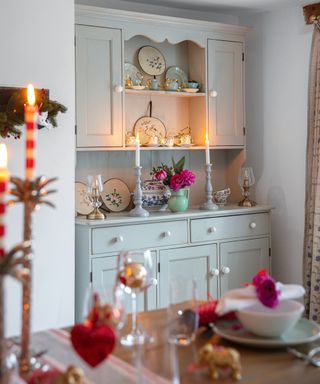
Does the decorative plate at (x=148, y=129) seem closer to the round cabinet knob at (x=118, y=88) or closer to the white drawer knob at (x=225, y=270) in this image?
the round cabinet knob at (x=118, y=88)

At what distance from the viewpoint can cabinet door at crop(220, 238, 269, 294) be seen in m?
4.02

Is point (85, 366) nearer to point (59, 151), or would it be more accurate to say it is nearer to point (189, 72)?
point (59, 151)

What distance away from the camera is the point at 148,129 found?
423cm

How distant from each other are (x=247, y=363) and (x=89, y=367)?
0.39 meters

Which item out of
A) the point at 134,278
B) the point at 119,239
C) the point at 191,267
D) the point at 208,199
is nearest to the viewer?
the point at 134,278

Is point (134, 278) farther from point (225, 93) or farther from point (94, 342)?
point (225, 93)

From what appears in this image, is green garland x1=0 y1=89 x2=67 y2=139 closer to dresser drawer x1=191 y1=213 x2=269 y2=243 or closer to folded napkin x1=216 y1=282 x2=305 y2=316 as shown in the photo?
dresser drawer x1=191 y1=213 x2=269 y2=243

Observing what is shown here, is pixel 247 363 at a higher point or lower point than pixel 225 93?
lower

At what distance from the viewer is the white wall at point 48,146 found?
3141 mm

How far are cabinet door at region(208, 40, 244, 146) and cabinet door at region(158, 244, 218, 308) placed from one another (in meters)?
0.83

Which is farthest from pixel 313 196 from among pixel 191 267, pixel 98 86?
pixel 98 86

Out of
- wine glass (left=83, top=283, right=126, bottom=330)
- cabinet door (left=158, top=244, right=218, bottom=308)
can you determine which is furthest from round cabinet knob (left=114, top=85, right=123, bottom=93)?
wine glass (left=83, top=283, right=126, bottom=330)

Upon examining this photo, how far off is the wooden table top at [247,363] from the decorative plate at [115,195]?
2379mm

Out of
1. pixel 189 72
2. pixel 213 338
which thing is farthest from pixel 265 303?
pixel 189 72
